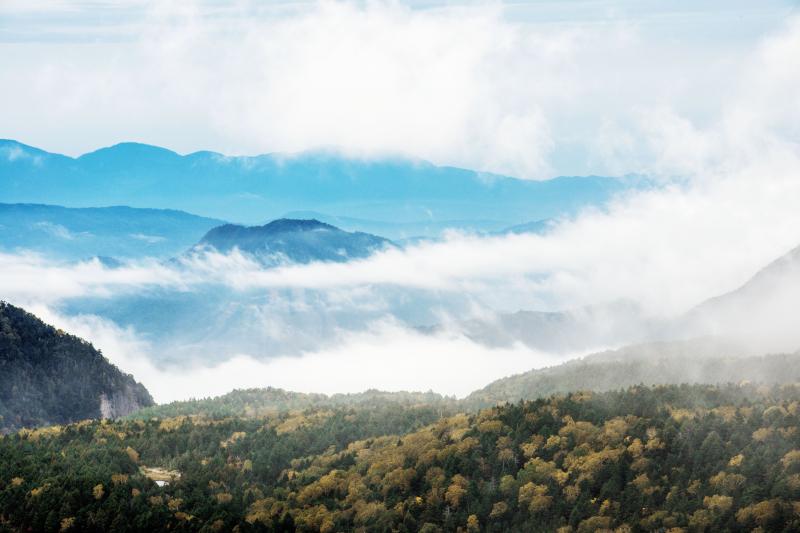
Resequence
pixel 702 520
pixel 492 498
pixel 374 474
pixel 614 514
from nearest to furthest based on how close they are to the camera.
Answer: pixel 702 520 < pixel 614 514 < pixel 492 498 < pixel 374 474

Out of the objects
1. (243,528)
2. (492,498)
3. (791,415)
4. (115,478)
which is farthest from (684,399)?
(115,478)

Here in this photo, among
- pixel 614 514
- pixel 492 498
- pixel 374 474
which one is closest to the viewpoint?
pixel 614 514

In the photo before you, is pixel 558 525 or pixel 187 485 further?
pixel 187 485

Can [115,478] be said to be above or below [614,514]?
above

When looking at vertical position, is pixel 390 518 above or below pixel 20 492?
below

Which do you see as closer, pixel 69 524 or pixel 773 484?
pixel 773 484

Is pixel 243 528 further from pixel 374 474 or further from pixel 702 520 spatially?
pixel 702 520

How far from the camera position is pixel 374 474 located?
190 m

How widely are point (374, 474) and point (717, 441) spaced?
2312 inches

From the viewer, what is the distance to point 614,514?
15712 centimetres

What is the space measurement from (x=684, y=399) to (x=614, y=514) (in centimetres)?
4716

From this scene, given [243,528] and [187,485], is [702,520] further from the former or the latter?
[187,485]

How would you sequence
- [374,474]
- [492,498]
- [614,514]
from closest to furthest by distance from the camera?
[614,514]
[492,498]
[374,474]

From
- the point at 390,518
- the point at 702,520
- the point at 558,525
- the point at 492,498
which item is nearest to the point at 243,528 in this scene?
the point at 390,518
